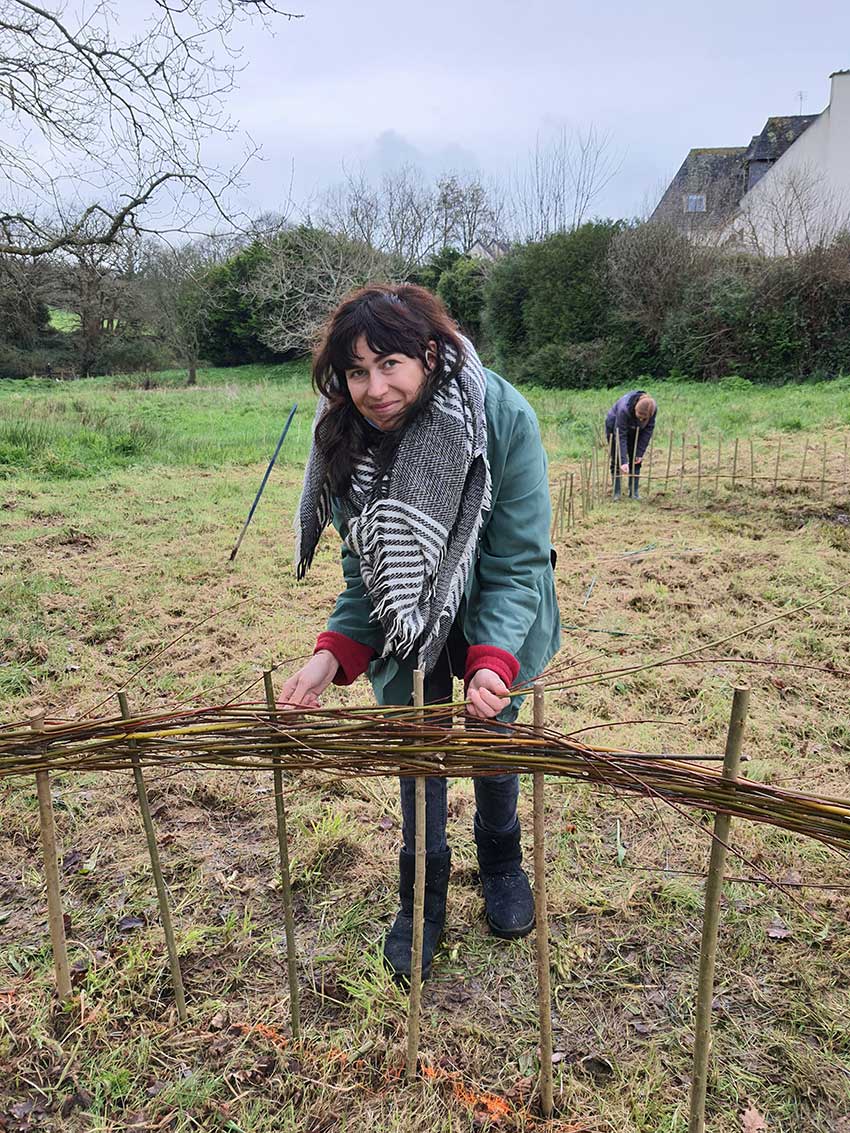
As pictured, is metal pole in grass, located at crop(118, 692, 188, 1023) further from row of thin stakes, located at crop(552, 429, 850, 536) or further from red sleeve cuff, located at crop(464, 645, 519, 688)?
row of thin stakes, located at crop(552, 429, 850, 536)

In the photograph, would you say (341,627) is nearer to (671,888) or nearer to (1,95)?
(671,888)

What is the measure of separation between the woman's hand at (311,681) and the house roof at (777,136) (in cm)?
2776

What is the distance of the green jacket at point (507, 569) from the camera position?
1.73m

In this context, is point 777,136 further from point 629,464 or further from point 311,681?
point 311,681

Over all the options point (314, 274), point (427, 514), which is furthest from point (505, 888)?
point (314, 274)

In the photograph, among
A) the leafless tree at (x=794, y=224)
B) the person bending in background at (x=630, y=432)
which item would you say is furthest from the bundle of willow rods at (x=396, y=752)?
the leafless tree at (x=794, y=224)

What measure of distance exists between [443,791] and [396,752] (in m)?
0.58

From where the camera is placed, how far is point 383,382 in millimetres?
1627

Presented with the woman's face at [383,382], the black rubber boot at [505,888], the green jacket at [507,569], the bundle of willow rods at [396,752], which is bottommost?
the black rubber boot at [505,888]

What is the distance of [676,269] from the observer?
674 inches

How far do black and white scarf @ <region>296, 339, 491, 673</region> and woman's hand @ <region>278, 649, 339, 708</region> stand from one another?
0.16 metres

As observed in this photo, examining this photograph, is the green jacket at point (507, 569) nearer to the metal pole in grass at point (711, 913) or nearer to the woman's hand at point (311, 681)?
the woman's hand at point (311, 681)

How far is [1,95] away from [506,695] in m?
6.17

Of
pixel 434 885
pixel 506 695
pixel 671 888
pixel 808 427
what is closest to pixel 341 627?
pixel 506 695
